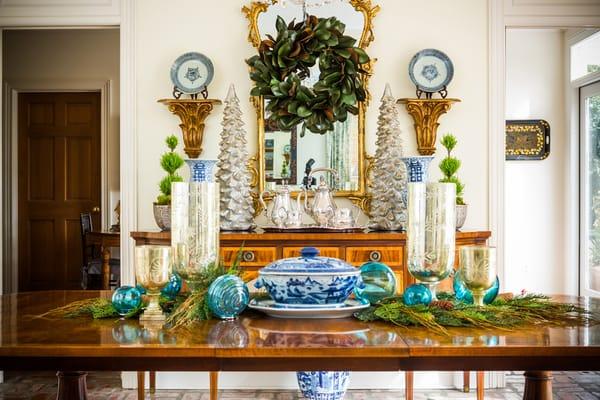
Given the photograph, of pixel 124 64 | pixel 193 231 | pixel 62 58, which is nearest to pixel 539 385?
pixel 193 231

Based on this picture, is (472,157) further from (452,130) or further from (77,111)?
(77,111)

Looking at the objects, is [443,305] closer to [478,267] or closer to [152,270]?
[478,267]

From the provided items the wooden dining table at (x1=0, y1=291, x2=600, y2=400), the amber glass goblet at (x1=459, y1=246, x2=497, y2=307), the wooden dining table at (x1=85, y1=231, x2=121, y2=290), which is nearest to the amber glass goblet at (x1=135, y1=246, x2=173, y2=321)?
the wooden dining table at (x1=0, y1=291, x2=600, y2=400)

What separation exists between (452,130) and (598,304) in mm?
2291

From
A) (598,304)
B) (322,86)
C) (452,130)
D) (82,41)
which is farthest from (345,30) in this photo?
(82,41)

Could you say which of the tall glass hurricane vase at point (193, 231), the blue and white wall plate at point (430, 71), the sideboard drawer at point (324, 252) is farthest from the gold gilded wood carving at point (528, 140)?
the tall glass hurricane vase at point (193, 231)

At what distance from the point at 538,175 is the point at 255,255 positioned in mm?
3434

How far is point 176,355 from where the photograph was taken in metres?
1.49

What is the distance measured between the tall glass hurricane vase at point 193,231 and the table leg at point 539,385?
36.1 inches

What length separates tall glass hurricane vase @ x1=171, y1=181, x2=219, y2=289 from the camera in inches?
73.6

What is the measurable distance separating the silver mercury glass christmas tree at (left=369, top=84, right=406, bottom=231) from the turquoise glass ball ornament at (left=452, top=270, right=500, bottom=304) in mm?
1928

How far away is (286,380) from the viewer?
4.16 metres

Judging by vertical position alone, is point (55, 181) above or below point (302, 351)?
above

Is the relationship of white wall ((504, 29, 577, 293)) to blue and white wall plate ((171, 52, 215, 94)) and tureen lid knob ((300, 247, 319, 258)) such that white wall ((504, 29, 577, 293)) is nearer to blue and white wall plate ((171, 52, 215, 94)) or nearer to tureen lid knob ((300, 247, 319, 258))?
blue and white wall plate ((171, 52, 215, 94))
